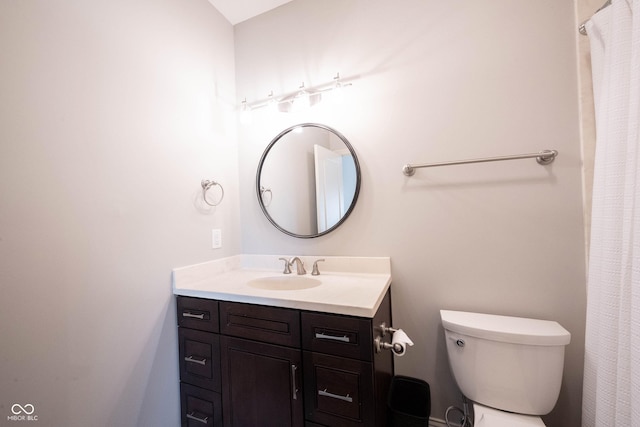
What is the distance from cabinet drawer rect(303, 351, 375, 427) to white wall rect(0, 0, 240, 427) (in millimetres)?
789

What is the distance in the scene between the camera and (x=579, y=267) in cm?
110

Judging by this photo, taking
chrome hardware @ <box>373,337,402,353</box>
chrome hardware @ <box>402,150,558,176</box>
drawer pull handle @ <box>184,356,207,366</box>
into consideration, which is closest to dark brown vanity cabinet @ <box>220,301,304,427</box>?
drawer pull handle @ <box>184,356,207,366</box>

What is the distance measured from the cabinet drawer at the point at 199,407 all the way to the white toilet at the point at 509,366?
1.17 m

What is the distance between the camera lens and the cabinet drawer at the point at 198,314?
46.9 inches

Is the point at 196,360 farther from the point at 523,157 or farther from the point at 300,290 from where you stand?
the point at 523,157

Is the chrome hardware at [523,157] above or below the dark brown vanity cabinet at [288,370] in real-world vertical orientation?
above

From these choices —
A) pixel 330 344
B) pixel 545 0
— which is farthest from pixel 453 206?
pixel 545 0

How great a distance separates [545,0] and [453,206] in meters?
1.04

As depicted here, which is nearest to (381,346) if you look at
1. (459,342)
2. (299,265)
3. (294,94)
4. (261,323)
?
(459,342)

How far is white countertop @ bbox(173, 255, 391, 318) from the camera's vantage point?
100 cm

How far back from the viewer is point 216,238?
157 centimetres

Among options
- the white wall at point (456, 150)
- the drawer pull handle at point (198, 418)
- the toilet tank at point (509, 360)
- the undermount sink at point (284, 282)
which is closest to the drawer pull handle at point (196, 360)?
the drawer pull handle at point (198, 418)

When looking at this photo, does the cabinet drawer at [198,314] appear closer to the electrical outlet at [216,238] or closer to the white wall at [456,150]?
the electrical outlet at [216,238]
